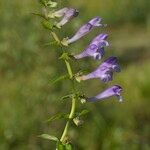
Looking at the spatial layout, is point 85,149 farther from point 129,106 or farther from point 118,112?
point 129,106

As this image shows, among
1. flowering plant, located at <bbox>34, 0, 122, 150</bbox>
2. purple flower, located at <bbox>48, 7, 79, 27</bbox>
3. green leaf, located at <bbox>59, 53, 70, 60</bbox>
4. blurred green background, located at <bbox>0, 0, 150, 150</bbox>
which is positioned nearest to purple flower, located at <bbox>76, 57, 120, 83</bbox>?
flowering plant, located at <bbox>34, 0, 122, 150</bbox>

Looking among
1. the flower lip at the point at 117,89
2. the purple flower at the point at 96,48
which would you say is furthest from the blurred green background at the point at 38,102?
the purple flower at the point at 96,48

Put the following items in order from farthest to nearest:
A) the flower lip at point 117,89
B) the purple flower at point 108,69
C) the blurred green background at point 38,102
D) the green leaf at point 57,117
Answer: the blurred green background at point 38,102 → the flower lip at point 117,89 → the purple flower at point 108,69 → the green leaf at point 57,117

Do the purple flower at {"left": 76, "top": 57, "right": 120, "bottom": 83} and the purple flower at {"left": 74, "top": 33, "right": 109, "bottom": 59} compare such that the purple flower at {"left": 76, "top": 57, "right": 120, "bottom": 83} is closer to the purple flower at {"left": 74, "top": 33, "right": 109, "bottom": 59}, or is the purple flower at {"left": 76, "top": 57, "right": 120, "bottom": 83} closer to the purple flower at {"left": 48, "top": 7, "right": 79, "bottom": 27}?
the purple flower at {"left": 74, "top": 33, "right": 109, "bottom": 59}

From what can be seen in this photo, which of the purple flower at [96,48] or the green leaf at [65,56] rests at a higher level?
the green leaf at [65,56]

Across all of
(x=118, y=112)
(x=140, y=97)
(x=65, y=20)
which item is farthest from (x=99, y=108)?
(x=65, y=20)

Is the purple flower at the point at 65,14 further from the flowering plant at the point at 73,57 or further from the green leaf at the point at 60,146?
the green leaf at the point at 60,146

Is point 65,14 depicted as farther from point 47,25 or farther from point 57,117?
point 57,117

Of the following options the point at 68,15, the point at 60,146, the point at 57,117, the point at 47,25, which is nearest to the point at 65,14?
the point at 68,15

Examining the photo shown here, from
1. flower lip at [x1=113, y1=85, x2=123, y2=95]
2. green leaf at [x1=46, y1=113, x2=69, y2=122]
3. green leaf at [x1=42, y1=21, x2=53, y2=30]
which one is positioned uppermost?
green leaf at [x1=42, y1=21, x2=53, y2=30]

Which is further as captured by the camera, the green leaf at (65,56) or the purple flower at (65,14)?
the purple flower at (65,14)

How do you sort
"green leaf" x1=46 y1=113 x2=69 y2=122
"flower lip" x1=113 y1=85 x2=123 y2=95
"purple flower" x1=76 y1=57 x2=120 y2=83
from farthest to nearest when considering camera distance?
1. "flower lip" x1=113 y1=85 x2=123 y2=95
2. "purple flower" x1=76 y1=57 x2=120 y2=83
3. "green leaf" x1=46 y1=113 x2=69 y2=122
